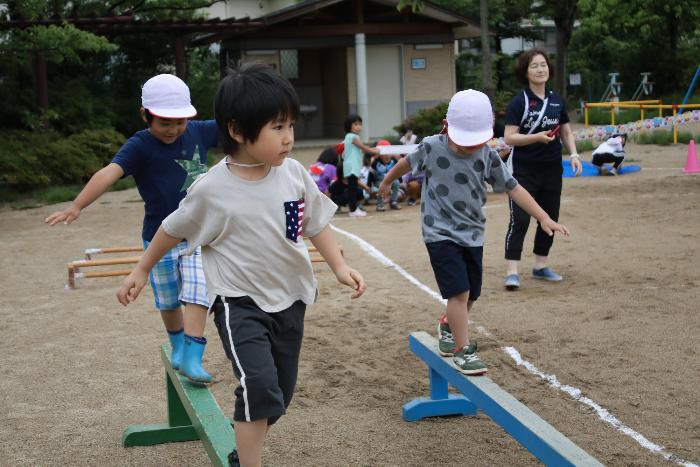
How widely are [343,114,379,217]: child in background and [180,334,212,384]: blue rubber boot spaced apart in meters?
9.39

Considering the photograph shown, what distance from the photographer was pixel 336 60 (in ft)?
96.1

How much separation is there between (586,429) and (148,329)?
3776 mm

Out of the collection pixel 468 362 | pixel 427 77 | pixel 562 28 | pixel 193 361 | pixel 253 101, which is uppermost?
pixel 562 28

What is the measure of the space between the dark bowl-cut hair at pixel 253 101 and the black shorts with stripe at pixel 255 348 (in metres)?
0.65

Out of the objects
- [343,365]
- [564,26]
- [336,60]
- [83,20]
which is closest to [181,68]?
[83,20]

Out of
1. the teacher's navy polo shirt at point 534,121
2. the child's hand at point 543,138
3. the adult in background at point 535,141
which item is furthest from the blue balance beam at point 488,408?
the teacher's navy polo shirt at point 534,121

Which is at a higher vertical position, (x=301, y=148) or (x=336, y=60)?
(x=336, y=60)

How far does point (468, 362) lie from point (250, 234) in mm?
1658

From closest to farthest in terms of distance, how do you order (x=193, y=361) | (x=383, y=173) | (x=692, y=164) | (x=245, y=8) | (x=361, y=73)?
1. (x=193, y=361)
2. (x=383, y=173)
3. (x=692, y=164)
4. (x=361, y=73)
5. (x=245, y=8)

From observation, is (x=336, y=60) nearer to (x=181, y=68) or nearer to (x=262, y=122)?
(x=181, y=68)

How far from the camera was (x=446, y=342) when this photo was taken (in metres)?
5.02

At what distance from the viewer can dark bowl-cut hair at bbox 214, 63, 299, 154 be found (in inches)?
134

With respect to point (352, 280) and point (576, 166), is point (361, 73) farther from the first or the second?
point (352, 280)

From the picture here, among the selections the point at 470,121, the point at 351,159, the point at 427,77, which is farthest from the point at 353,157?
the point at 427,77
